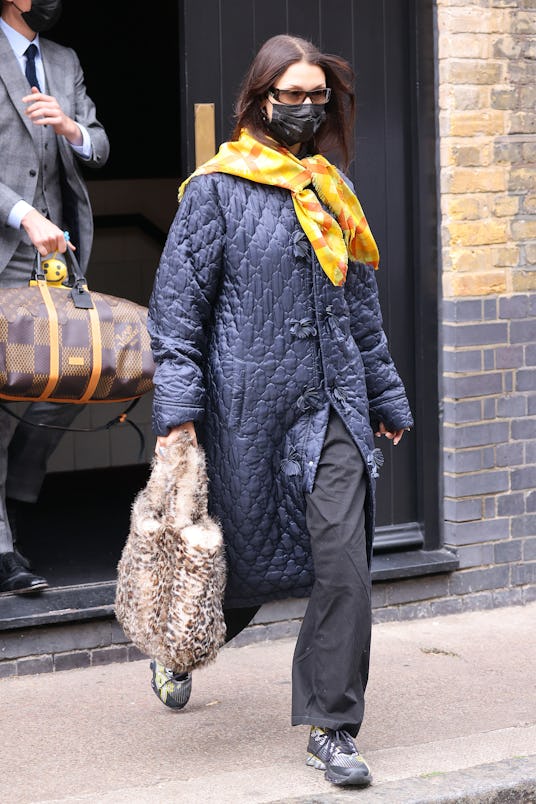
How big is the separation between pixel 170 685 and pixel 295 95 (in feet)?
6.68

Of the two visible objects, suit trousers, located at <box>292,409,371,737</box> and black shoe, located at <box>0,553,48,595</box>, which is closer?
suit trousers, located at <box>292,409,371,737</box>

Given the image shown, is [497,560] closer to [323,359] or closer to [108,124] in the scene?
[323,359]

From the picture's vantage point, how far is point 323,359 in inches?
180

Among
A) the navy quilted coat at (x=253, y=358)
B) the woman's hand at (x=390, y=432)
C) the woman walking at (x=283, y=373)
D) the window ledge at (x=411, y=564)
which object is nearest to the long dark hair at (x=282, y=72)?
the woman walking at (x=283, y=373)

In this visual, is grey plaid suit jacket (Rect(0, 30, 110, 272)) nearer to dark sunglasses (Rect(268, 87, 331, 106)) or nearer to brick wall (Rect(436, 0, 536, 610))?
dark sunglasses (Rect(268, 87, 331, 106))

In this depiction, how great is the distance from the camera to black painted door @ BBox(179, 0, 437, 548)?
6207 millimetres

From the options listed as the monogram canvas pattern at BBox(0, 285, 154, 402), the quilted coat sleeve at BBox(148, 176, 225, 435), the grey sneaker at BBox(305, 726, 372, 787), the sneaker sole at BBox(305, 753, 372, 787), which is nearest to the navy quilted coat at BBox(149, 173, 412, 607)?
the quilted coat sleeve at BBox(148, 176, 225, 435)

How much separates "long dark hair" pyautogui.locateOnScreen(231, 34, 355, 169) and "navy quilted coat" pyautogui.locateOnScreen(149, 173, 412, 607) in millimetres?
226

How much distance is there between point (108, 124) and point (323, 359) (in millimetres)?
4945

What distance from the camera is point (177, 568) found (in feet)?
14.8

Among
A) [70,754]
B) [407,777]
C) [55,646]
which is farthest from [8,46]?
[407,777]

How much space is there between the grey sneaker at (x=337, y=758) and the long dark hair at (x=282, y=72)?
71.4 inches

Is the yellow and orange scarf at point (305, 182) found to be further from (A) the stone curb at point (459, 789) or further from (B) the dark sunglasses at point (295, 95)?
(A) the stone curb at point (459, 789)

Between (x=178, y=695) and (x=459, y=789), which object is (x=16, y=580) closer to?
(x=178, y=695)
